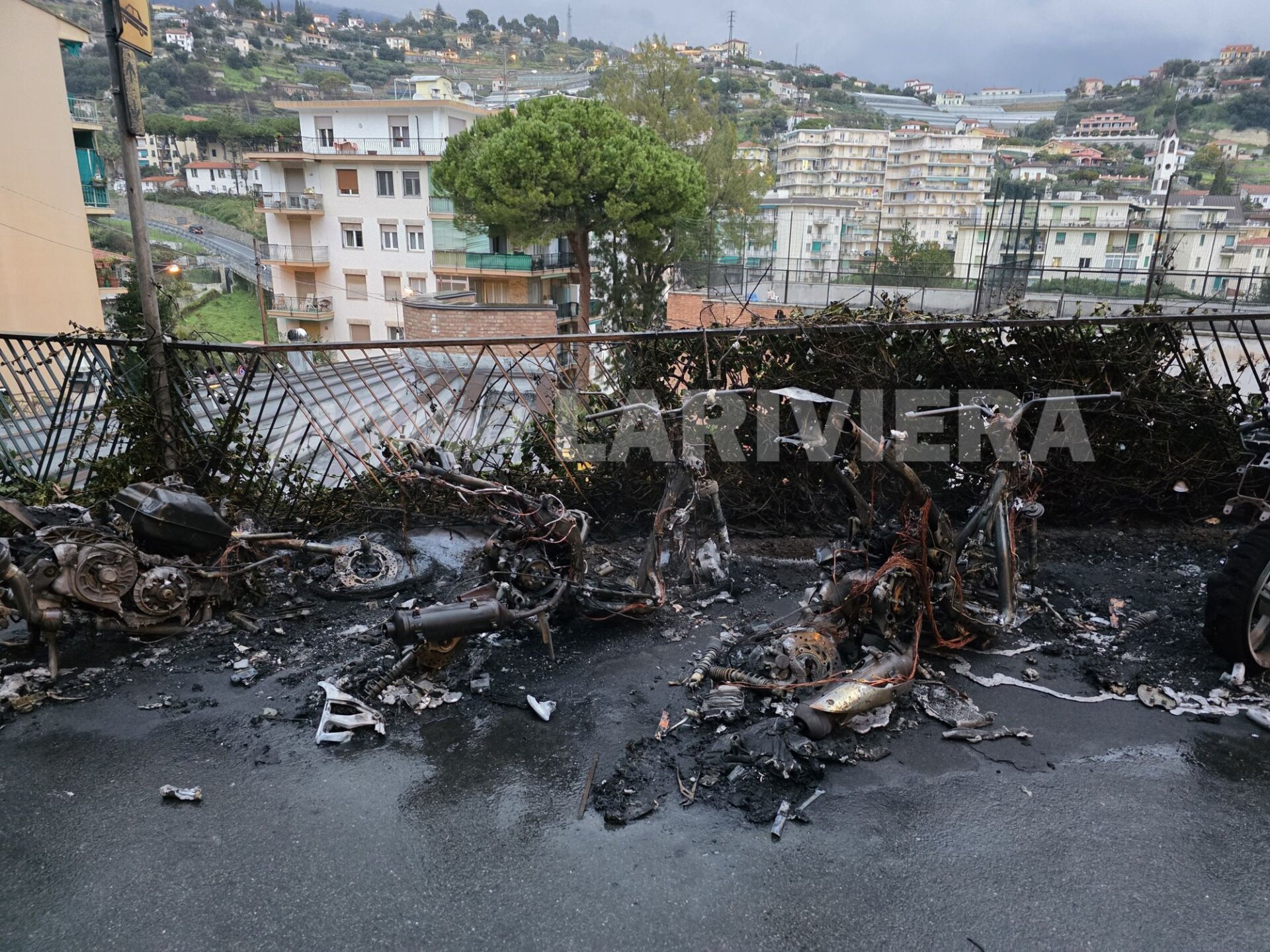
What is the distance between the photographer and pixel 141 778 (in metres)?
3.50

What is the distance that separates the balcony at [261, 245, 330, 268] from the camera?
1335 inches

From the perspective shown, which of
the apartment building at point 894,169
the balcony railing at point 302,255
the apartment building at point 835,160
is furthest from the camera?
the apartment building at point 835,160

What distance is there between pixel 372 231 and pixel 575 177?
16.9 meters

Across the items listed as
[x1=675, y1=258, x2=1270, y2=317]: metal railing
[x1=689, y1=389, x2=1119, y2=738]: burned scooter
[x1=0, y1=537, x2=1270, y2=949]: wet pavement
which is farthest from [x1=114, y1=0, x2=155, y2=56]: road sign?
[x1=675, y1=258, x2=1270, y2=317]: metal railing

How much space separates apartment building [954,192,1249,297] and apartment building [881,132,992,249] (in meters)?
34.8

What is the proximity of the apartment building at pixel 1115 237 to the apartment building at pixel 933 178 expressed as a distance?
114ft

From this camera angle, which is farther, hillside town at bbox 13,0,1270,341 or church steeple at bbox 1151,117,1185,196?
church steeple at bbox 1151,117,1185,196

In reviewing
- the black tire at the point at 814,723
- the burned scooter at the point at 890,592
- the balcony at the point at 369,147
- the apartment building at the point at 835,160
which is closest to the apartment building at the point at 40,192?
the balcony at the point at 369,147

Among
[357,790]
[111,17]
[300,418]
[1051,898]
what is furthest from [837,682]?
[111,17]

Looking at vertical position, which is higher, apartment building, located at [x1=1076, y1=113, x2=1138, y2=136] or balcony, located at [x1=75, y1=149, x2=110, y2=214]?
apartment building, located at [x1=1076, y1=113, x2=1138, y2=136]

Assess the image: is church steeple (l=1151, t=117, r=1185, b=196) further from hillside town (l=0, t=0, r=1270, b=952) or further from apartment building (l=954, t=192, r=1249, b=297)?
hillside town (l=0, t=0, r=1270, b=952)

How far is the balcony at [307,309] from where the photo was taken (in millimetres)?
34344

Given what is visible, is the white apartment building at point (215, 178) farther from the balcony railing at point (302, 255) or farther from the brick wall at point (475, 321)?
the brick wall at point (475, 321)

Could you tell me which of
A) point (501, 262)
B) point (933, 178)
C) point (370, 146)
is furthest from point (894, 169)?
point (501, 262)
